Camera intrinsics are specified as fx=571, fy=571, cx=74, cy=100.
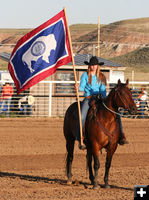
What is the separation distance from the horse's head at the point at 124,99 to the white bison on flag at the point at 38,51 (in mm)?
1522

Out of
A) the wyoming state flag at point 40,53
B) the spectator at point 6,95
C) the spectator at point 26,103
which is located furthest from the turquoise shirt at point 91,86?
the spectator at point 6,95

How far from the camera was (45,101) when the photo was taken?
25.1 m

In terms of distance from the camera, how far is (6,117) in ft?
75.5

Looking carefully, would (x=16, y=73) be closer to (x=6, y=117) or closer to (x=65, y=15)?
(x=65, y=15)

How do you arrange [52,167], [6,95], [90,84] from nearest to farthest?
[90,84], [52,167], [6,95]

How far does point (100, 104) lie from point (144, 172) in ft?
7.38

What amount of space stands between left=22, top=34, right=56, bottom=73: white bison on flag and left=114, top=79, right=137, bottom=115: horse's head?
1.52 meters

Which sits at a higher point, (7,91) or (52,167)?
(7,91)

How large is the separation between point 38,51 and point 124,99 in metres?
1.89

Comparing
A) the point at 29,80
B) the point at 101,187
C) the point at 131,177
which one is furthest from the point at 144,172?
the point at 29,80

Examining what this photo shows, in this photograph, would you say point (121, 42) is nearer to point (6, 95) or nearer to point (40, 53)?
point (6, 95)

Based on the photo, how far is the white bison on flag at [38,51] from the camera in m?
10.2

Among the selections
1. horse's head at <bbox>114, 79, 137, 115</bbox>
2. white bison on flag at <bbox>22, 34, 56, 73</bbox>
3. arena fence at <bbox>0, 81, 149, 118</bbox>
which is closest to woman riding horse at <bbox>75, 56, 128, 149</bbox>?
horse's head at <bbox>114, 79, 137, 115</bbox>

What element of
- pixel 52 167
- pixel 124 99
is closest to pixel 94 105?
pixel 124 99
